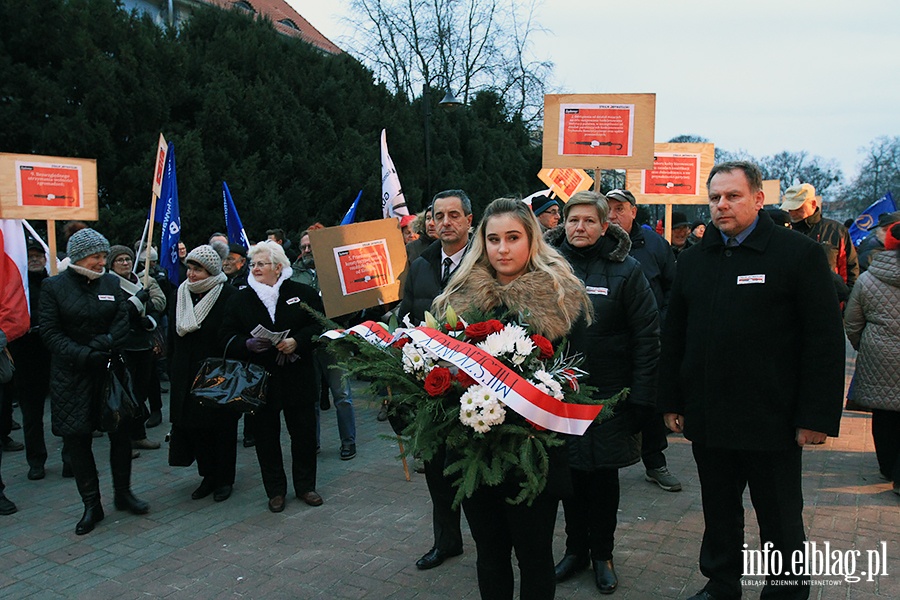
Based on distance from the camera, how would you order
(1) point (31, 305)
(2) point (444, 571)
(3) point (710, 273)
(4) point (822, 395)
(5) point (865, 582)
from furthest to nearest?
(1) point (31, 305)
(2) point (444, 571)
(5) point (865, 582)
(3) point (710, 273)
(4) point (822, 395)

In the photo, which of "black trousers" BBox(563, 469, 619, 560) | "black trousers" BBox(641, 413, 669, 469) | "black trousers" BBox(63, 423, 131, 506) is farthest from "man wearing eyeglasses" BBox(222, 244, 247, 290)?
"black trousers" BBox(563, 469, 619, 560)

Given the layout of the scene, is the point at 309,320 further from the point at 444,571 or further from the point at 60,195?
the point at 60,195

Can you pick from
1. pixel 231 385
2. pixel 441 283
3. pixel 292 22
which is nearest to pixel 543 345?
pixel 441 283

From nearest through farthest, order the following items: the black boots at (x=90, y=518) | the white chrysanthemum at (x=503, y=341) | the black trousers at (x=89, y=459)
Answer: the white chrysanthemum at (x=503, y=341) < the black boots at (x=90, y=518) < the black trousers at (x=89, y=459)

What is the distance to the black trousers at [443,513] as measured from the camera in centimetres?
429

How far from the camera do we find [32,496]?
597 centimetres

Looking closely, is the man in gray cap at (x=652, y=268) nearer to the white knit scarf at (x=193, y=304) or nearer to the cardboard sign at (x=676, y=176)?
the white knit scarf at (x=193, y=304)

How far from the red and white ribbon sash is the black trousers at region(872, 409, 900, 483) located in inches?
158

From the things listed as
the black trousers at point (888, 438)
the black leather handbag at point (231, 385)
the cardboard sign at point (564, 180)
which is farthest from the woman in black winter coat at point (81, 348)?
the black trousers at point (888, 438)

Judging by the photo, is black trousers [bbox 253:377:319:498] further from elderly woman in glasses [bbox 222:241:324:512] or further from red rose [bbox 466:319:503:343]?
red rose [bbox 466:319:503:343]

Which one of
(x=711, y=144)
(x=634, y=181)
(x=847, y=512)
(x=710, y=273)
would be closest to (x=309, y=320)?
(x=710, y=273)

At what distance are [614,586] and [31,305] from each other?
6519 millimetres

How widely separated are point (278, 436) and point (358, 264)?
154cm

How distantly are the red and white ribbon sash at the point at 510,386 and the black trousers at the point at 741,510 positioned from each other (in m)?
1.10
